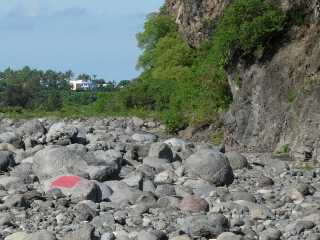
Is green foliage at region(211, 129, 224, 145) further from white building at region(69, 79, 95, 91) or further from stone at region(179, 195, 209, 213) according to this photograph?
white building at region(69, 79, 95, 91)

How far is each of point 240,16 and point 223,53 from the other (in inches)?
50.5

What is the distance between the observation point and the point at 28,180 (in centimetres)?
1307

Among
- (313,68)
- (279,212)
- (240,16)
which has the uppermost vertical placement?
(240,16)

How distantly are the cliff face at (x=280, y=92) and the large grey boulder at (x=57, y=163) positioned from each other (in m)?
5.70

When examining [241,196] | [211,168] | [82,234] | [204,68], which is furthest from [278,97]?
[82,234]

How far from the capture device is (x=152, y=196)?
448 inches

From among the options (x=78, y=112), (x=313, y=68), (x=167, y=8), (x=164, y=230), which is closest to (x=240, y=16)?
(x=313, y=68)

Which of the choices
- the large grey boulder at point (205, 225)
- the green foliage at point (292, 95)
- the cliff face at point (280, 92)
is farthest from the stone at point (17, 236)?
the green foliage at point (292, 95)

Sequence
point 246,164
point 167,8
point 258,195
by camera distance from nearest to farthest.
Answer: point 258,195 → point 246,164 → point 167,8

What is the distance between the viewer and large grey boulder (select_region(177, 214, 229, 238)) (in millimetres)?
9117

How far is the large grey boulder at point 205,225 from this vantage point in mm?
9117

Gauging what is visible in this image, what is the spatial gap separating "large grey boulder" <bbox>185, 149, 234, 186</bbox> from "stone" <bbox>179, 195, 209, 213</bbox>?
6.78 ft

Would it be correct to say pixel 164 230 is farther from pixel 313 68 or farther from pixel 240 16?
pixel 240 16

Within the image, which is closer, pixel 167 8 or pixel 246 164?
pixel 246 164
